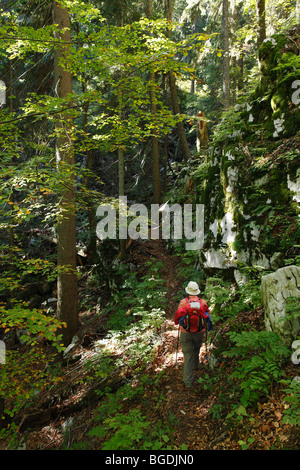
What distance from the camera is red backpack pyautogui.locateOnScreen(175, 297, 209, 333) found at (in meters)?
4.54

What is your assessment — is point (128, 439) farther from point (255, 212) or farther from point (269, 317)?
point (255, 212)

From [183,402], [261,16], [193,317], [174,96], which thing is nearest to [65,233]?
[193,317]

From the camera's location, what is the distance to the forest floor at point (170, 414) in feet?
10.4

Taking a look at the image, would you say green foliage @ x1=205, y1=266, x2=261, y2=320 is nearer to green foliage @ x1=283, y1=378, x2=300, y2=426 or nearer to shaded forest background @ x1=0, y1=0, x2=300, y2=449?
shaded forest background @ x1=0, y1=0, x2=300, y2=449

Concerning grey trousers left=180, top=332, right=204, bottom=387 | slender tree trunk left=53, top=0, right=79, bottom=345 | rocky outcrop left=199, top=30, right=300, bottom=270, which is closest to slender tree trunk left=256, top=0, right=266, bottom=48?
rocky outcrop left=199, top=30, right=300, bottom=270

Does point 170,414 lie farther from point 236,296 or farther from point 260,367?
point 236,296

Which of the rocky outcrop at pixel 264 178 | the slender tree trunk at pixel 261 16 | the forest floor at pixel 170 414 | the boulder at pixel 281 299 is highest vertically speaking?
the slender tree trunk at pixel 261 16

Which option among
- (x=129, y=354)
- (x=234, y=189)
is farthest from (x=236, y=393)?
(x=234, y=189)

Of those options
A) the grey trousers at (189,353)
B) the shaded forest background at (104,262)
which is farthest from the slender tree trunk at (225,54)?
the grey trousers at (189,353)

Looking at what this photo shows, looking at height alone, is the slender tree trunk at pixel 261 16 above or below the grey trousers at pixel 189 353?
above

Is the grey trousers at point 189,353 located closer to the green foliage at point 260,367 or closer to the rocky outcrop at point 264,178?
the green foliage at point 260,367

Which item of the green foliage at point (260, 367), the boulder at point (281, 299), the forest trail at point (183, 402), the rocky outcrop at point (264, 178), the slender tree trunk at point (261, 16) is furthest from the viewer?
the slender tree trunk at point (261, 16)

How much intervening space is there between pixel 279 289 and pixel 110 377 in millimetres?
4170

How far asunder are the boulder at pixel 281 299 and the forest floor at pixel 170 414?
1.76 ft
